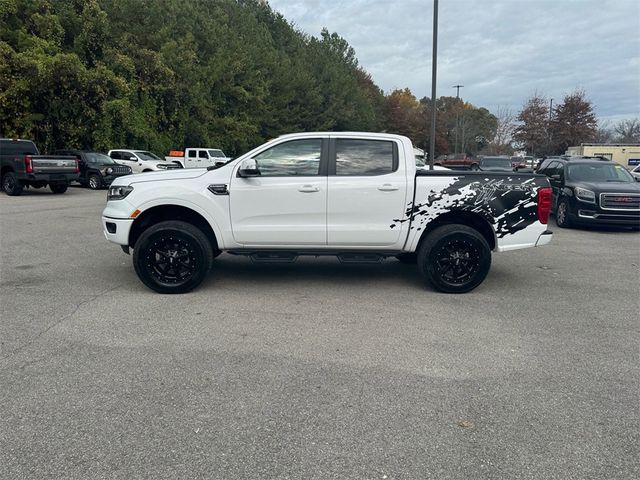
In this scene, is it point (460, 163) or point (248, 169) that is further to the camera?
point (460, 163)

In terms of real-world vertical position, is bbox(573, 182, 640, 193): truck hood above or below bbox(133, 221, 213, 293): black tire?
above

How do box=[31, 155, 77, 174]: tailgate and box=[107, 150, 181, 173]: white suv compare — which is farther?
box=[107, 150, 181, 173]: white suv

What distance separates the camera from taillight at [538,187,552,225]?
596 cm

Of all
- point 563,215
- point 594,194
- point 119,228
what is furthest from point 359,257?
point 563,215

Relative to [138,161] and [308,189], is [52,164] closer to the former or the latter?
[138,161]

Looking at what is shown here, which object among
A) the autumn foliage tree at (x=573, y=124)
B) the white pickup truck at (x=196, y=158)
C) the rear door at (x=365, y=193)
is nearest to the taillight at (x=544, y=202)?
the rear door at (x=365, y=193)

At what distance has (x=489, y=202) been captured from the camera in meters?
5.93

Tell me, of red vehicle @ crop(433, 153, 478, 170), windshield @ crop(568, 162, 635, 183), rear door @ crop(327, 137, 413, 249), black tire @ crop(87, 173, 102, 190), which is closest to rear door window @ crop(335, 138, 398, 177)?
rear door @ crop(327, 137, 413, 249)

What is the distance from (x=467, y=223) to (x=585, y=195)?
685cm

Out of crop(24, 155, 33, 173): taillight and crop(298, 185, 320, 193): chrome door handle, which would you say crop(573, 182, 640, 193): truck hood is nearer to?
crop(298, 185, 320, 193): chrome door handle

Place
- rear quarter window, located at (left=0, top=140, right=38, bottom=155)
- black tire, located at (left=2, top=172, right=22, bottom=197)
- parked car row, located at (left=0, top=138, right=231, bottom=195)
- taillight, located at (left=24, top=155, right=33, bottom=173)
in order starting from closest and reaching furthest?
taillight, located at (left=24, top=155, right=33, bottom=173) < parked car row, located at (left=0, top=138, right=231, bottom=195) < black tire, located at (left=2, top=172, right=22, bottom=197) < rear quarter window, located at (left=0, top=140, right=38, bottom=155)

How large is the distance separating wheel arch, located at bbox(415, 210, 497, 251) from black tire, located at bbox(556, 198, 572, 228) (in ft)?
22.0

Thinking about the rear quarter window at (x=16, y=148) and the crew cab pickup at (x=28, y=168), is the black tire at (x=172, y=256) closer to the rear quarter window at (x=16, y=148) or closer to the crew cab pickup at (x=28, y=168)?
the crew cab pickup at (x=28, y=168)

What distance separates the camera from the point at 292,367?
3.90 m
